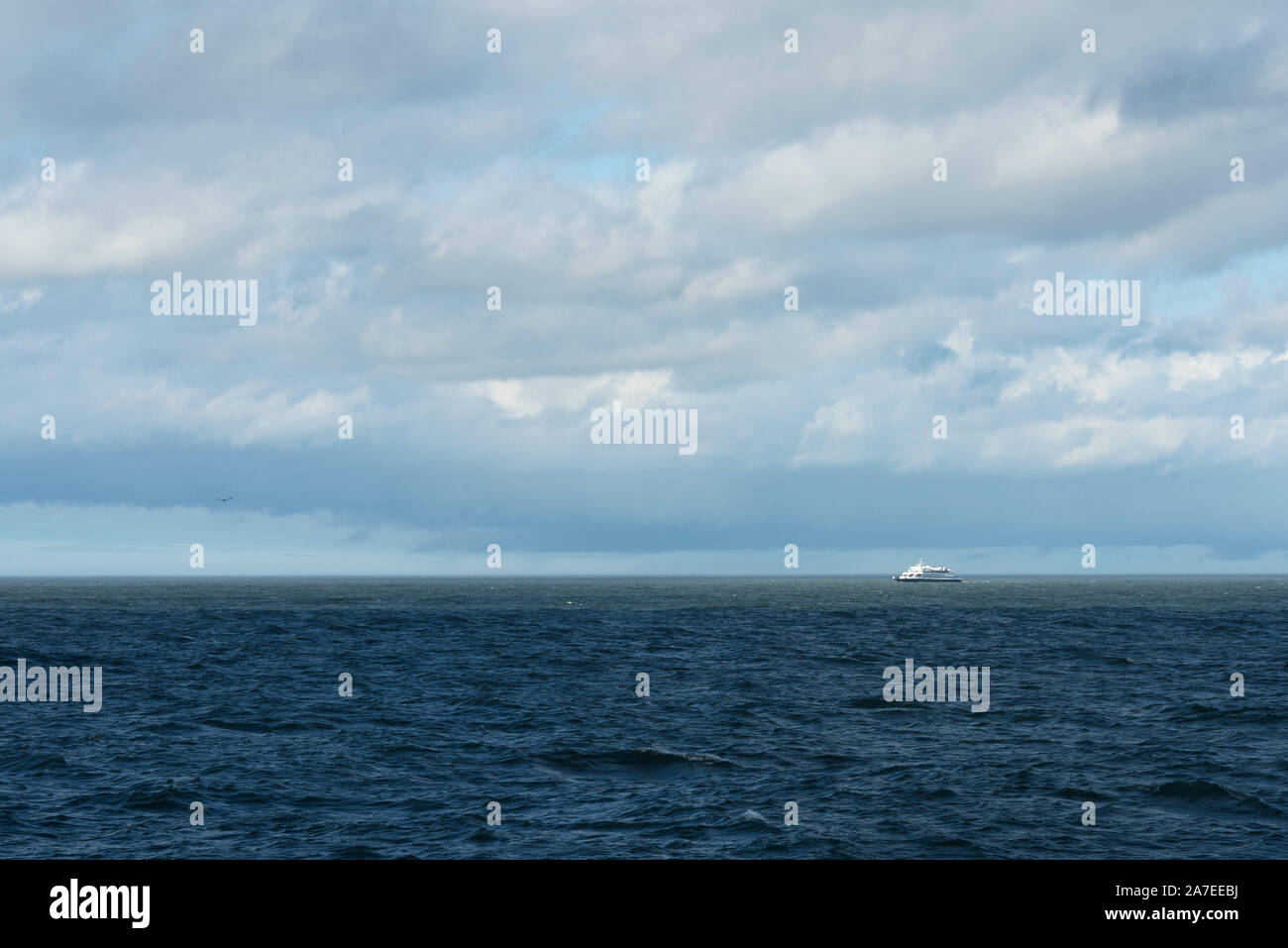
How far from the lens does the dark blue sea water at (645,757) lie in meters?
27.7

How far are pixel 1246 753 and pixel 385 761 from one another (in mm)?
30892

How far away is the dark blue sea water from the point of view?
90.7 ft

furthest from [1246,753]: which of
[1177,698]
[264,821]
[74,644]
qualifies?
[74,644]
